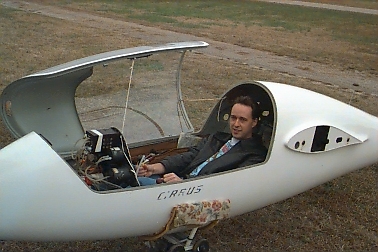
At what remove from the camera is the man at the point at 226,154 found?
329 centimetres

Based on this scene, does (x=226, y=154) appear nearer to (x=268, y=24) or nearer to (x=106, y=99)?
(x=106, y=99)

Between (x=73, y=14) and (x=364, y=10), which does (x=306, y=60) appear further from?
(x=364, y=10)

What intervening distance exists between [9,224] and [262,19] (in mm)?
14202

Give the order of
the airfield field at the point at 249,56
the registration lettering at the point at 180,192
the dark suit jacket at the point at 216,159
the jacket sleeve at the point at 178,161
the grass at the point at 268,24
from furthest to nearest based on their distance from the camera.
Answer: the grass at the point at 268,24 → the airfield field at the point at 249,56 → the jacket sleeve at the point at 178,161 → the dark suit jacket at the point at 216,159 → the registration lettering at the point at 180,192

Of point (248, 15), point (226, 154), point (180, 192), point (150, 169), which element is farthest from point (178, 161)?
point (248, 15)

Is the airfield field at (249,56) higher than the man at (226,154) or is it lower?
lower

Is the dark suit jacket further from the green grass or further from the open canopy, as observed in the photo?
the green grass

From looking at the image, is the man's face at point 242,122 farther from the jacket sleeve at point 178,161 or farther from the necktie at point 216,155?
the jacket sleeve at point 178,161

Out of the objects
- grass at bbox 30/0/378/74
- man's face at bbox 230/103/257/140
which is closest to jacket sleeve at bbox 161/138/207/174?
man's face at bbox 230/103/257/140

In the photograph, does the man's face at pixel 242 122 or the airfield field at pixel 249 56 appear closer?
the man's face at pixel 242 122

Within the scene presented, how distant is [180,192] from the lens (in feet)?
9.64

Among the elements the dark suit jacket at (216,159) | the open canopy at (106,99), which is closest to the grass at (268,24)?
the open canopy at (106,99)

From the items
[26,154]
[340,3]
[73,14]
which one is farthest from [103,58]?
[340,3]

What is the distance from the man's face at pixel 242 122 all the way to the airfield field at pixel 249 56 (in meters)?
0.76
